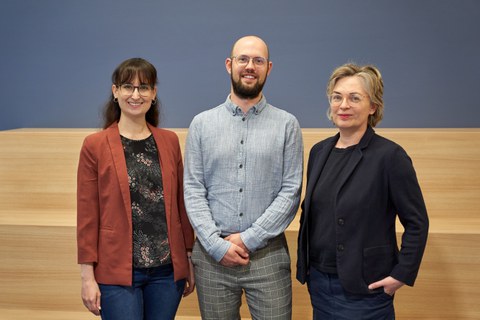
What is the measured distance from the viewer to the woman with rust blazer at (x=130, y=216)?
1.91m

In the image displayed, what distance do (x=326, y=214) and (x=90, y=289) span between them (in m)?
0.87

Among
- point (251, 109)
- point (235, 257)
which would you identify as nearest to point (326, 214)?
point (235, 257)

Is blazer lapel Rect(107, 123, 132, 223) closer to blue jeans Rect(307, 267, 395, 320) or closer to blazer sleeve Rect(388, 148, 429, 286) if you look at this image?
blue jeans Rect(307, 267, 395, 320)

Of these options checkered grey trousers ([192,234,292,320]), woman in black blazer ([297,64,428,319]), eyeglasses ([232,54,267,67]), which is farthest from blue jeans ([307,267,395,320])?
eyeglasses ([232,54,267,67])

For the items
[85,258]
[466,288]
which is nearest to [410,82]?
[466,288]

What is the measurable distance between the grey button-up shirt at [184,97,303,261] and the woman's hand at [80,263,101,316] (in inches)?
15.8

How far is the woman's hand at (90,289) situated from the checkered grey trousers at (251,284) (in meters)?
0.37

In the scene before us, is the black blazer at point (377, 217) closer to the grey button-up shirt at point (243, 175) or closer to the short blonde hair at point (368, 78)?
the short blonde hair at point (368, 78)

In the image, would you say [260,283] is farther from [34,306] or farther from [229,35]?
[229,35]

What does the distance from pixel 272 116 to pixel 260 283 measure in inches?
24.5

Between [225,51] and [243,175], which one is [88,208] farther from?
[225,51]

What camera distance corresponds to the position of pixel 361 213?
1738 mm

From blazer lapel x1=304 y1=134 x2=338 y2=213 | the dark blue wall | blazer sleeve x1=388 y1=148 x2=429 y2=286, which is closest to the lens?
blazer sleeve x1=388 y1=148 x2=429 y2=286

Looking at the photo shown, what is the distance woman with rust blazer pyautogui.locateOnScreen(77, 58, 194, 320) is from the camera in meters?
1.91
